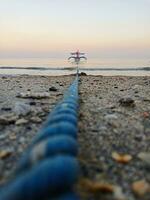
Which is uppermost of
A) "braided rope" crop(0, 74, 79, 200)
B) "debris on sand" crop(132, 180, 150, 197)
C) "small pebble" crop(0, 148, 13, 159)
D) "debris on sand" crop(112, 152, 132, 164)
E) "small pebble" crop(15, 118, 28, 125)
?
"braided rope" crop(0, 74, 79, 200)

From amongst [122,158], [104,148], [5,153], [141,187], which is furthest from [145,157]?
[5,153]

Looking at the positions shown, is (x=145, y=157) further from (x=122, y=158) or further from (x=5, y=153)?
(x=5, y=153)

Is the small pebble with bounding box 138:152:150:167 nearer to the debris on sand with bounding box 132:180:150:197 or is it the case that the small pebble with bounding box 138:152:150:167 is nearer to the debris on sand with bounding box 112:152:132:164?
the debris on sand with bounding box 112:152:132:164

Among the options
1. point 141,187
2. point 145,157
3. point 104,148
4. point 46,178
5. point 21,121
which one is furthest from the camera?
point 21,121

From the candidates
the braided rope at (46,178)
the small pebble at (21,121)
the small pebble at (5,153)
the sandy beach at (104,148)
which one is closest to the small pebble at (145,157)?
the sandy beach at (104,148)

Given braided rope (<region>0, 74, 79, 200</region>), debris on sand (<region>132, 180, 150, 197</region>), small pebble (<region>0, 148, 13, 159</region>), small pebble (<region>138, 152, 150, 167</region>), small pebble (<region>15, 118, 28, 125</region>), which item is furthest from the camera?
small pebble (<region>15, 118, 28, 125</region>)

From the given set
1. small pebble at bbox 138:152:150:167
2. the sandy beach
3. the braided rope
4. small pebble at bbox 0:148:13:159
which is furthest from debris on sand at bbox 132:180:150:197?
small pebble at bbox 0:148:13:159

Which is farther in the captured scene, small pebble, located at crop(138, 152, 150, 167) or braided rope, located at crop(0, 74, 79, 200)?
small pebble, located at crop(138, 152, 150, 167)

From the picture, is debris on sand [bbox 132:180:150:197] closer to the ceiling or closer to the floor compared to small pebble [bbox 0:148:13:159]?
closer to the floor

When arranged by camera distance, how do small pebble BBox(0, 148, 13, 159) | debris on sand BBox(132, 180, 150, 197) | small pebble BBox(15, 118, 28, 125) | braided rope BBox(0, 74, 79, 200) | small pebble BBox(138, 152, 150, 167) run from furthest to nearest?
small pebble BBox(15, 118, 28, 125), small pebble BBox(0, 148, 13, 159), small pebble BBox(138, 152, 150, 167), debris on sand BBox(132, 180, 150, 197), braided rope BBox(0, 74, 79, 200)

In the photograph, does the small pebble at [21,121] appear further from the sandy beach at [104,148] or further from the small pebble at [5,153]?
the small pebble at [5,153]

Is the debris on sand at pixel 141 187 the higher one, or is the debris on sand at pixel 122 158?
the debris on sand at pixel 122 158

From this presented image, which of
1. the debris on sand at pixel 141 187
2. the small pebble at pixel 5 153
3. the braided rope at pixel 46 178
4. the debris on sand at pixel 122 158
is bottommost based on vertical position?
the debris on sand at pixel 141 187

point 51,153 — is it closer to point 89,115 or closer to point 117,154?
point 117,154
